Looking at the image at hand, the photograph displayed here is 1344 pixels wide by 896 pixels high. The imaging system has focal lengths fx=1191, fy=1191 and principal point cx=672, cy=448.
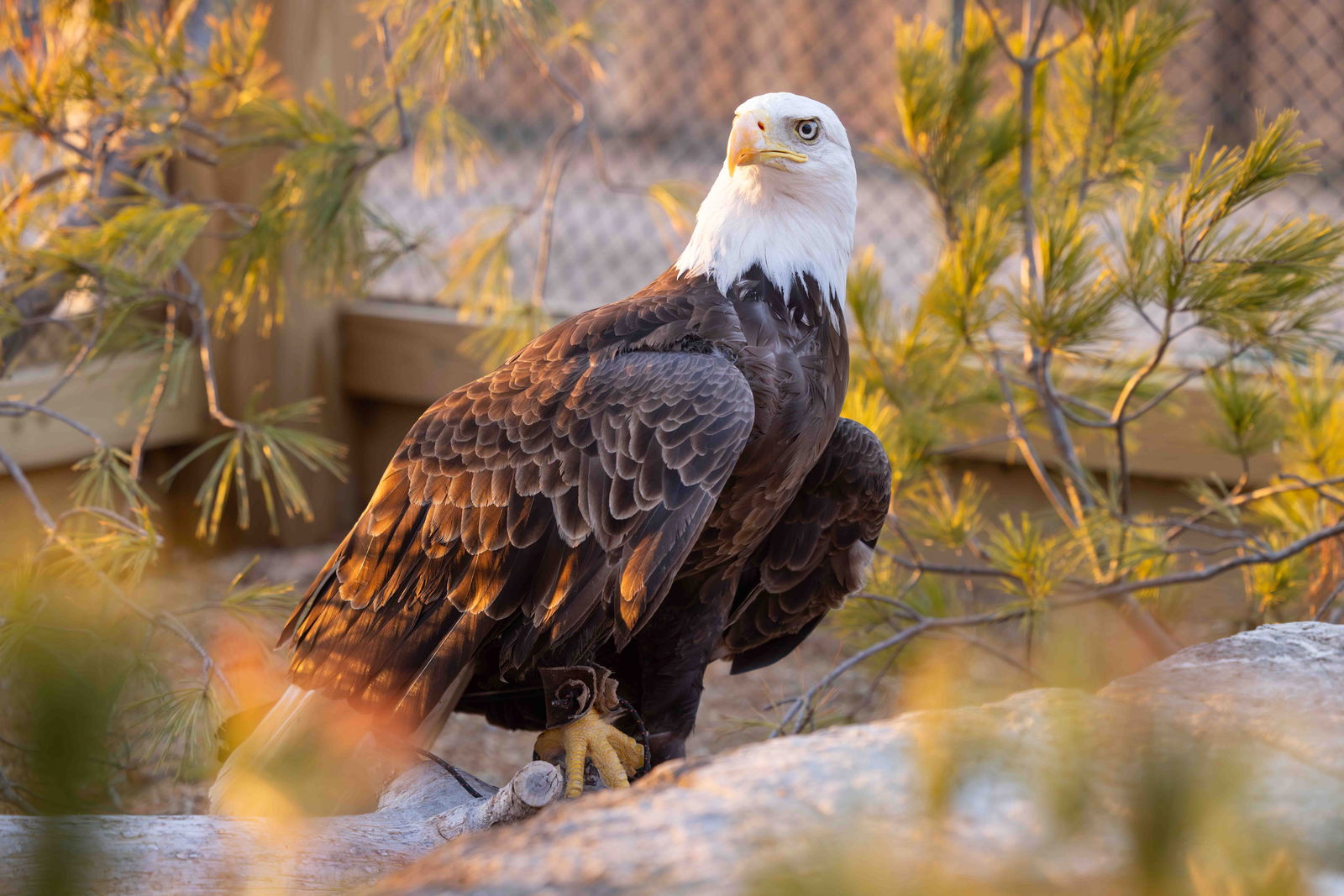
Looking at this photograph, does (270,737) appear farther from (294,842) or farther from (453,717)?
(453,717)

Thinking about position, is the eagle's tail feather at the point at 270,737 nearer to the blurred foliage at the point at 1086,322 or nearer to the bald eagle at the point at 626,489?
the bald eagle at the point at 626,489

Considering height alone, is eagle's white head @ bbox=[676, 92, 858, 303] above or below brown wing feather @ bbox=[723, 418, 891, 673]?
above

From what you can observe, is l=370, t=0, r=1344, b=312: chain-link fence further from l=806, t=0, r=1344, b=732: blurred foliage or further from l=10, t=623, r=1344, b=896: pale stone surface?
l=10, t=623, r=1344, b=896: pale stone surface

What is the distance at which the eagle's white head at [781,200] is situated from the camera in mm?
1810

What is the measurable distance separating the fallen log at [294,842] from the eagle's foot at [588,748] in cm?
12

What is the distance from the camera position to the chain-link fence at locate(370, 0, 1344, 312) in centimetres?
688

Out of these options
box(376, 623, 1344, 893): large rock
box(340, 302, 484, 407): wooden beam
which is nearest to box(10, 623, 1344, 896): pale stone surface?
box(376, 623, 1344, 893): large rock

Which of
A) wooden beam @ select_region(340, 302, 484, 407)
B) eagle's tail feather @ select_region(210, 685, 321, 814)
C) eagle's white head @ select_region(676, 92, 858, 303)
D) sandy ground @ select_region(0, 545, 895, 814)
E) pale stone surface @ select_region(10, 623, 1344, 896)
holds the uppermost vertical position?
eagle's white head @ select_region(676, 92, 858, 303)

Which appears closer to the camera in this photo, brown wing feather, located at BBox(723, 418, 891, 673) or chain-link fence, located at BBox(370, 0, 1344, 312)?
brown wing feather, located at BBox(723, 418, 891, 673)

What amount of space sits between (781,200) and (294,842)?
116 cm

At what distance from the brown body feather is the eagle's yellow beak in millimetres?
182

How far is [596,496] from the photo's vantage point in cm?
164

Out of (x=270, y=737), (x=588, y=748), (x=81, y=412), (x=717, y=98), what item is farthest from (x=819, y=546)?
(x=717, y=98)

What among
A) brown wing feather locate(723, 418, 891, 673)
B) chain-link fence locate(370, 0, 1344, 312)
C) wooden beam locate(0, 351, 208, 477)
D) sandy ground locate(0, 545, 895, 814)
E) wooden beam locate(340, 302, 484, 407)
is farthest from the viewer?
chain-link fence locate(370, 0, 1344, 312)
